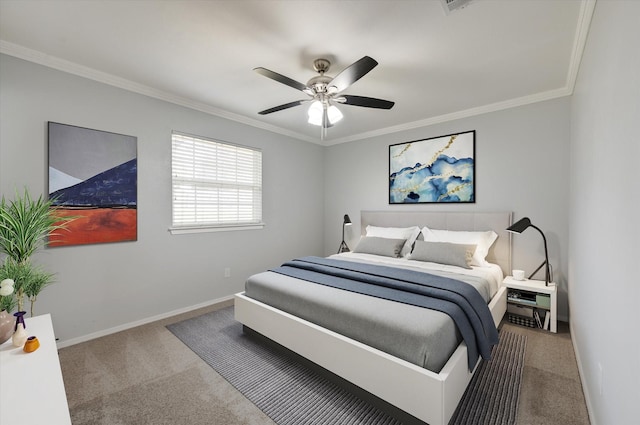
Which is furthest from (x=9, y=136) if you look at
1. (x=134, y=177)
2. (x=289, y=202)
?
(x=289, y=202)

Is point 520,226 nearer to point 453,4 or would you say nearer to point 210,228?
point 453,4

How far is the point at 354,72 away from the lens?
1.92m

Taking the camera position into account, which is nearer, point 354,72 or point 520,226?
point 354,72

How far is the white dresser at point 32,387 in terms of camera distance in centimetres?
96

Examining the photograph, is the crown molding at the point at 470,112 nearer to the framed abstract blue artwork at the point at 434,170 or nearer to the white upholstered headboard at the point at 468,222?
the framed abstract blue artwork at the point at 434,170

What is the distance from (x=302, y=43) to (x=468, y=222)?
2845mm

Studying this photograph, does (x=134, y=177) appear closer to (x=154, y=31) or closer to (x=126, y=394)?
(x=154, y=31)

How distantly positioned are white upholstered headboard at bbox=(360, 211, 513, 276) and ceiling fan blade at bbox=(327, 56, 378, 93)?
2.40 meters

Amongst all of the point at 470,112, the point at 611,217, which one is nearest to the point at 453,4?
the point at 611,217

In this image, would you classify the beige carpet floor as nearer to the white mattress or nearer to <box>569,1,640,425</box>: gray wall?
<box>569,1,640,425</box>: gray wall

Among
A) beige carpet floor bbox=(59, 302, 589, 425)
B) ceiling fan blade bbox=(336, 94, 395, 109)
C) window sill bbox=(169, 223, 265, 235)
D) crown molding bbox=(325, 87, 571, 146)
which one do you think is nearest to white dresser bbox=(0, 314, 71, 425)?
beige carpet floor bbox=(59, 302, 589, 425)

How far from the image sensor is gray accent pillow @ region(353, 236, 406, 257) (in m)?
3.55

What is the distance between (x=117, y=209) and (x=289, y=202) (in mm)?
2360

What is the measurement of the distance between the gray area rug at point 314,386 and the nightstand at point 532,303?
1.16 feet
